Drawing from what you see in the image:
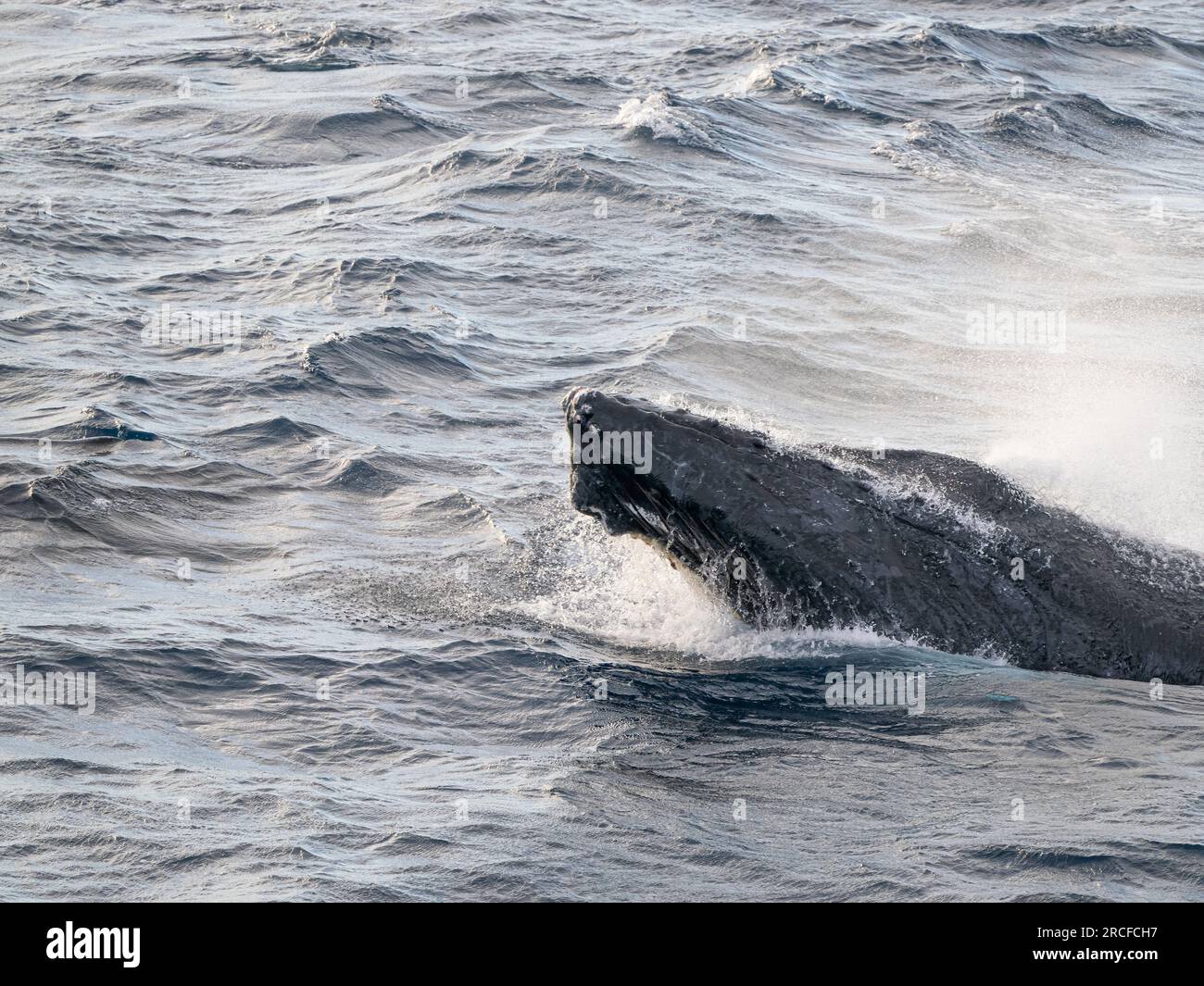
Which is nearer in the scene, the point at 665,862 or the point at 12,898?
the point at 12,898

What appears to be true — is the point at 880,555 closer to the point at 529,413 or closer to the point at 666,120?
the point at 529,413

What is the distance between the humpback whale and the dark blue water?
296 millimetres

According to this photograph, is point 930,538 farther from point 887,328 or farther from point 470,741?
point 887,328

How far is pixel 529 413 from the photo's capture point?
60.9 feet

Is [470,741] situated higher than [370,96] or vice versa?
[370,96]

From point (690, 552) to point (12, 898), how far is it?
547cm

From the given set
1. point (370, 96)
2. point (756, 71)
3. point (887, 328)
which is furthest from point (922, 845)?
point (756, 71)

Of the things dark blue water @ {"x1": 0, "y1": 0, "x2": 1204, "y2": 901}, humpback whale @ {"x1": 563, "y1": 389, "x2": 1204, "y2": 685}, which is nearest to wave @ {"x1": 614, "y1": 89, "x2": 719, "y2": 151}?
dark blue water @ {"x1": 0, "y1": 0, "x2": 1204, "y2": 901}

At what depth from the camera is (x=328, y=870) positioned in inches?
330

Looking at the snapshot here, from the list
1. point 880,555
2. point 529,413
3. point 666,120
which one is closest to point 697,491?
point 880,555

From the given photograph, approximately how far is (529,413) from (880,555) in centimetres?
784

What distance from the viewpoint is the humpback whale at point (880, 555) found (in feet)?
36.8

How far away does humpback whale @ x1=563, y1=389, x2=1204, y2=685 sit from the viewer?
11227 millimetres

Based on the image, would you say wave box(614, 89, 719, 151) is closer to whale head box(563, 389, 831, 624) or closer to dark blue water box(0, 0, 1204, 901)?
dark blue water box(0, 0, 1204, 901)
